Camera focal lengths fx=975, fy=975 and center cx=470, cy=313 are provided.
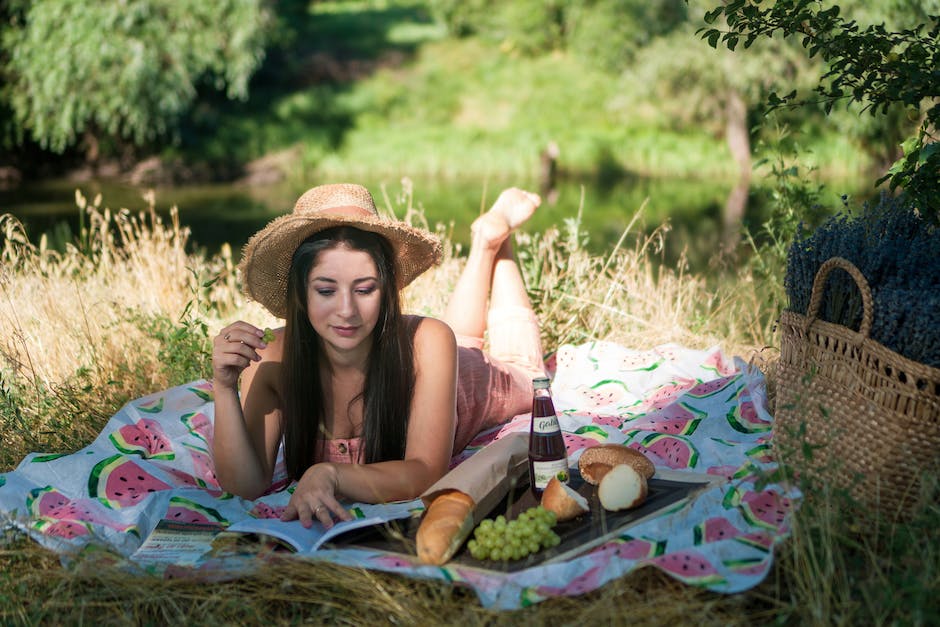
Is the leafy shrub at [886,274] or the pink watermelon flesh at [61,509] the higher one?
the leafy shrub at [886,274]

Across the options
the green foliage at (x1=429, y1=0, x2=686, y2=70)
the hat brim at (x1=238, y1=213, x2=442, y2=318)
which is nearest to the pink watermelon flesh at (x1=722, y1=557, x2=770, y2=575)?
the hat brim at (x1=238, y1=213, x2=442, y2=318)

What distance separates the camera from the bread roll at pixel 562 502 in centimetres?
306

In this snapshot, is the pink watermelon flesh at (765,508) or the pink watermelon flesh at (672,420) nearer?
the pink watermelon flesh at (765,508)

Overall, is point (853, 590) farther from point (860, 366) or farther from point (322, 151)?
point (322, 151)

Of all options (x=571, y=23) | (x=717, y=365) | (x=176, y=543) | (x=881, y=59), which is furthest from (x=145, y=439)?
(x=571, y=23)

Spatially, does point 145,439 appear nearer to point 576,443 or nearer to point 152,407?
point 152,407

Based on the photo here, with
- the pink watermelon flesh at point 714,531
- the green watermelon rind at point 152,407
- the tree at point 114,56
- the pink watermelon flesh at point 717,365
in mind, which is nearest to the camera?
the pink watermelon flesh at point 714,531

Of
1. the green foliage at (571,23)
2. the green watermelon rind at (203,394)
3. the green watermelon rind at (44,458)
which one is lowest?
the green watermelon rind at (44,458)

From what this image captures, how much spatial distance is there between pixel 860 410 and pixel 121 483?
8.58 feet

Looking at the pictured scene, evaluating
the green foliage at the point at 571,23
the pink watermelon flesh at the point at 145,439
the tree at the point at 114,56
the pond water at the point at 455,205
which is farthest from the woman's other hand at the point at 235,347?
the green foliage at the point at 571,23

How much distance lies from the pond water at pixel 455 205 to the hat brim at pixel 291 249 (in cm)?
820

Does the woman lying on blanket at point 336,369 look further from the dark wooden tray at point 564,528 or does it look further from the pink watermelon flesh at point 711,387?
the pink watermelon flesh at point 711,387

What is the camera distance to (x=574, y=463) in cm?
373

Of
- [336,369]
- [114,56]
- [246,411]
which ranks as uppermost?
[114,56]
